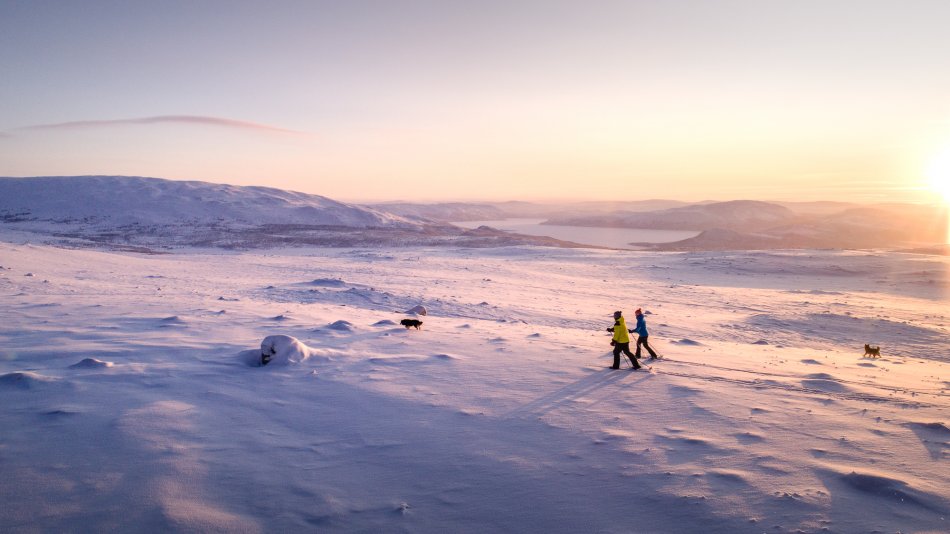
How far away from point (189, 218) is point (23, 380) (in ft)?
234

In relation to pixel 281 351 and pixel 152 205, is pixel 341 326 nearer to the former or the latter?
pixel 281 351

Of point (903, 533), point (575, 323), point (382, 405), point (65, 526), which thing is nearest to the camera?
point (65, 526)

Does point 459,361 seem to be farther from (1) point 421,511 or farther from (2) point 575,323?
(2) point 575,323

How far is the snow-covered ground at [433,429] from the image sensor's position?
4.55 meters

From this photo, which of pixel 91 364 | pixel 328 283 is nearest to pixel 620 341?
pixel 91 364

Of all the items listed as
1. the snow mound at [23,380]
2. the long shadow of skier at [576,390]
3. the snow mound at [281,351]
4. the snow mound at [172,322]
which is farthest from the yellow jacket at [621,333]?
the snow mound at [172,322]

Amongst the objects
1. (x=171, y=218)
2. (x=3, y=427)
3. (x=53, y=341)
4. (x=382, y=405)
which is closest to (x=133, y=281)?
(x=53, y=341)

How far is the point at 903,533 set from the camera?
4.38m

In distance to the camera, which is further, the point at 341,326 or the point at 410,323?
the point at 410,323

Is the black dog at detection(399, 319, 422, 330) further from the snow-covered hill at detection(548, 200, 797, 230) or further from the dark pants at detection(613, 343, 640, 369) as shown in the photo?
the snow-covered hill at detection(548, 200, 797, 230)

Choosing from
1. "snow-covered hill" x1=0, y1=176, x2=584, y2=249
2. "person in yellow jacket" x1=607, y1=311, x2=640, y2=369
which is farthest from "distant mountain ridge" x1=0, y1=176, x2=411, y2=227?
"person in yellow jacket" x1=607, y1=311, x2=640, y2=369

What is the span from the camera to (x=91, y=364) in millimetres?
7781

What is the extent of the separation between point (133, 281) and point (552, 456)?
2099 cm

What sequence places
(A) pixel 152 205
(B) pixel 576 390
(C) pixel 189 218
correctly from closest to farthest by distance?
(B) pixel 576 390
(C) pixel 189 218
(A) pixel 152 205
